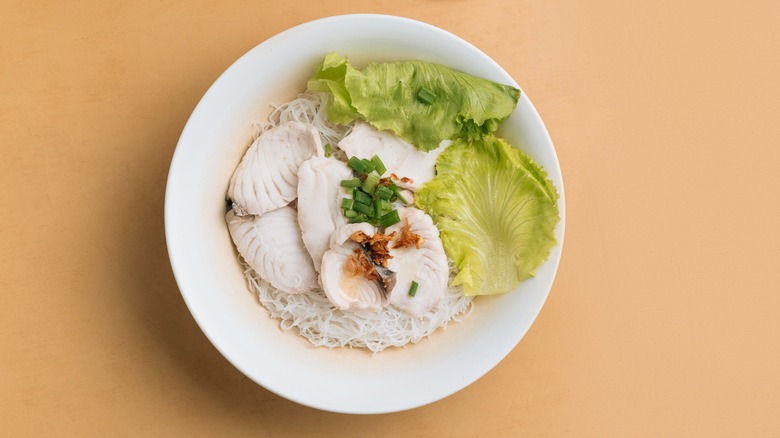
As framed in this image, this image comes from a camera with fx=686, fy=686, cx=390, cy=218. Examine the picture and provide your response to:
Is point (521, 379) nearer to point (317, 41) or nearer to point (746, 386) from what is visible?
point (746, 386)

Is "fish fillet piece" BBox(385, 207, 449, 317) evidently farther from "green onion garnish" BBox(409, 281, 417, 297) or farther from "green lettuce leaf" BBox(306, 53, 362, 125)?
"green lettuce leaf" BBox(306, 53, 362, 125)

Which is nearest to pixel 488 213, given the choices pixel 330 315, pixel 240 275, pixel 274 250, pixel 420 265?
pixel 420 265

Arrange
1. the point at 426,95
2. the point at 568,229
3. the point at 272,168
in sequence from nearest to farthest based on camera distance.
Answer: the point at 426,95, the point at 272,168, the point at 568,229

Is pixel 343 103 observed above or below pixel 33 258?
above

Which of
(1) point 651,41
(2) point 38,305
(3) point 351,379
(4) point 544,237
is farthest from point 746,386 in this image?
(2) point 38,305

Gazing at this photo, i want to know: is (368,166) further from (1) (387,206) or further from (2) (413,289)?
(2) (413,289)

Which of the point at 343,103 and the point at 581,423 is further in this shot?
the point at 581,423

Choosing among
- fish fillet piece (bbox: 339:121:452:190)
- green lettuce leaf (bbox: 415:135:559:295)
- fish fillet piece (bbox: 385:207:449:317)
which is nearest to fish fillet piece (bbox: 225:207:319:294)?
fish fillet piece (bbox: 385:207:449:317)
